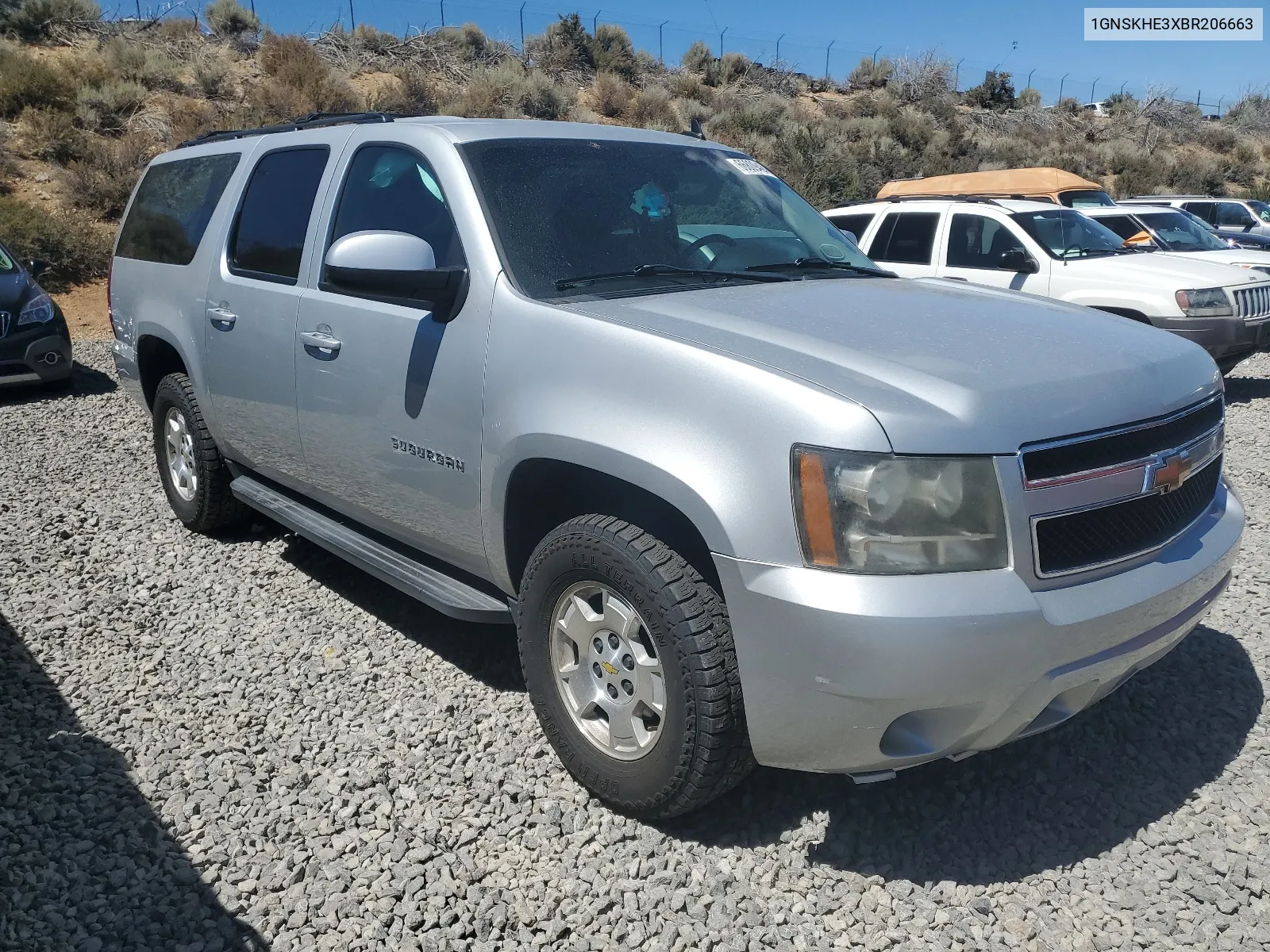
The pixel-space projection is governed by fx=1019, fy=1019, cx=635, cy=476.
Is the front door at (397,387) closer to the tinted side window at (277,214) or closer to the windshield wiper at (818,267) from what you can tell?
the tinted side window at (277,214)

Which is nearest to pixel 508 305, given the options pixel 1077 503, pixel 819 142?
pixel 1077 503

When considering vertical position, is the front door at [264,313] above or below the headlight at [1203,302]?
above

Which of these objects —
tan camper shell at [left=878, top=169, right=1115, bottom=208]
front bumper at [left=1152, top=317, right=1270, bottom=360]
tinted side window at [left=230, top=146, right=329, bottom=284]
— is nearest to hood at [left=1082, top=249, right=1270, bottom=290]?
front bumper at [left=1152, top=317, right=1270, bottom=360]

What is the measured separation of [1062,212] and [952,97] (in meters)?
30.5

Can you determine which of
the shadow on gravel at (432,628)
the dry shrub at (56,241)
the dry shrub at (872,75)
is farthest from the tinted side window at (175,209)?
the dry shrub at (872,75)

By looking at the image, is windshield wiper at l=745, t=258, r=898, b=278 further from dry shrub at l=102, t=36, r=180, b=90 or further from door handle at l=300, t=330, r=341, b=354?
dry shrub at l=102, t=36, r=180, b=90

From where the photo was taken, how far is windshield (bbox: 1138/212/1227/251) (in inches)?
482

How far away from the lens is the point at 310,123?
4641mm

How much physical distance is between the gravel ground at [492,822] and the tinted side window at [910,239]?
6027 millimetres

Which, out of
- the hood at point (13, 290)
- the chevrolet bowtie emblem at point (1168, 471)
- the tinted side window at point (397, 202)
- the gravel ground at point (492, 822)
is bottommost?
the gravel ground at point (492, 822)

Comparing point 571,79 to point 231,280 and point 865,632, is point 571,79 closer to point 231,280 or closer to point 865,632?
point 231,280

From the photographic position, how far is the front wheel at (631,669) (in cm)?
255

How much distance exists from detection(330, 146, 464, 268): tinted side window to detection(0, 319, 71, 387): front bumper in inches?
263

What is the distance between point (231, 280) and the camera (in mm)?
4457
